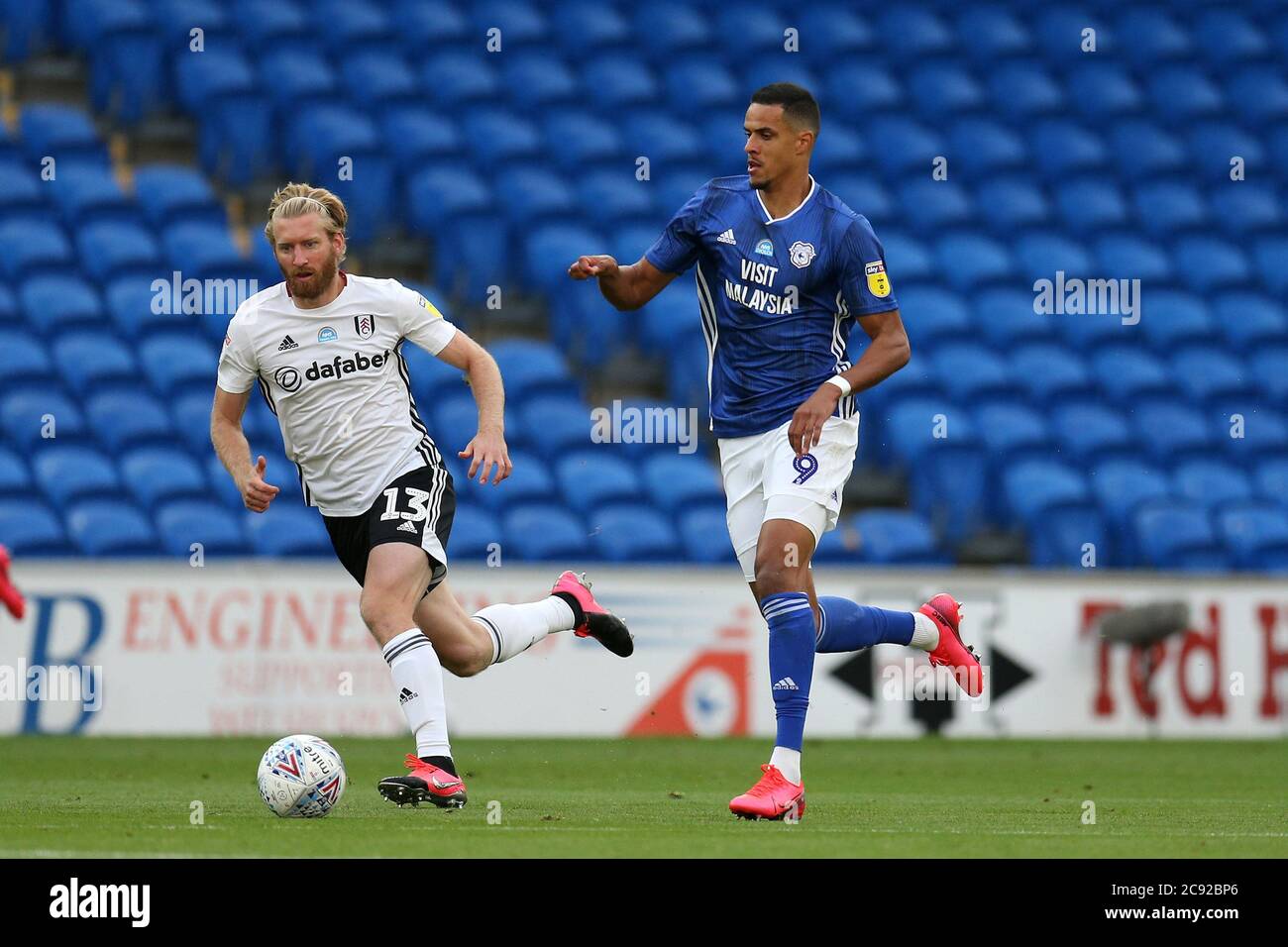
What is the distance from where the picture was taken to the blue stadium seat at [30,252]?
14.6 metres

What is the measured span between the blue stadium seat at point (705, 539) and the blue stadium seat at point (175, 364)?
11.4 ft

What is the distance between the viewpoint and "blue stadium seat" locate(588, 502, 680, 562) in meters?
13.8

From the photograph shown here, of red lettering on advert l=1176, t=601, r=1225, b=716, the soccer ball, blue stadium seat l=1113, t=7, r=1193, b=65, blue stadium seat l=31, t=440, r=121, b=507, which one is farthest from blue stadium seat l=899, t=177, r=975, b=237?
the soccer ball

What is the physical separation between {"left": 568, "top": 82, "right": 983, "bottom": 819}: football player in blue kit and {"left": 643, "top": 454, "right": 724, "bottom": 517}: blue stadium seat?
21.1 ft

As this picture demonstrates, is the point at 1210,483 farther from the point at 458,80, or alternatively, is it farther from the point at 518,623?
the point at 518,623

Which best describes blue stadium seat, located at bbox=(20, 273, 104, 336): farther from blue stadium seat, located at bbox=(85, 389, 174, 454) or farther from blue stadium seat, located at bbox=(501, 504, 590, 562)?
blue stadium seat, located at bbox=(501, 504, 590, 562)

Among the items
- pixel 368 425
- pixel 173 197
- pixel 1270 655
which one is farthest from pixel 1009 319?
pixel 368 425

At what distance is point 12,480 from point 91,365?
1269 millimetres

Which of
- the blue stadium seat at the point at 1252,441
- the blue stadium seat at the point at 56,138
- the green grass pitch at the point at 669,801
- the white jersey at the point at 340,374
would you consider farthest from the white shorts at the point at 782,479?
the blue stadium seat at the point at 56,138

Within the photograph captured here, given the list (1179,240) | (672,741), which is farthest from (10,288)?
(1179,240)

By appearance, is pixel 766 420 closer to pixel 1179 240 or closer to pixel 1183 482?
pixel 1183 482

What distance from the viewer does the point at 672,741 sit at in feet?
40.7

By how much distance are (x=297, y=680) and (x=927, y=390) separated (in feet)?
18.6

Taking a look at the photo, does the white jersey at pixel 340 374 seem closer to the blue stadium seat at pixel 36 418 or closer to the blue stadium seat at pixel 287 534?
the blue stadium seat at pixel 287 534
